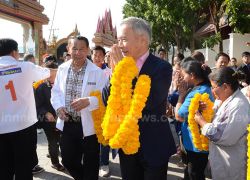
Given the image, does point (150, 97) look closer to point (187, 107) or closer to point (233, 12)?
point (187, 107)

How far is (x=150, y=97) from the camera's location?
251cm

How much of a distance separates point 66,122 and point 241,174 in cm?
190

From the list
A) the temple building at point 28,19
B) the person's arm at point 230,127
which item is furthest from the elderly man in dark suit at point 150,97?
the temple building at point 28,19

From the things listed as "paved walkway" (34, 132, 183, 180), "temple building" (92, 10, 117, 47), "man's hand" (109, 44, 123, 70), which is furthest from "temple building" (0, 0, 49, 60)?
"man's hand" (109, 44, 123, 70)

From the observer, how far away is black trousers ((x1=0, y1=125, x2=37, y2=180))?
11.4 ft

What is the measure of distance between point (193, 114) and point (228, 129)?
456 mm

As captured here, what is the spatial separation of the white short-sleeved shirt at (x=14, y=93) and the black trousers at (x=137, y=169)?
1.37 metres

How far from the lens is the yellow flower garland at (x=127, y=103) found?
245 centimetres

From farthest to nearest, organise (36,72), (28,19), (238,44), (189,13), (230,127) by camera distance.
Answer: (189,13) < (238,44) < (28,19) < (36,72) < (230,127)

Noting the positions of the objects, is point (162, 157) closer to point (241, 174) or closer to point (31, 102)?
point (241, 174)

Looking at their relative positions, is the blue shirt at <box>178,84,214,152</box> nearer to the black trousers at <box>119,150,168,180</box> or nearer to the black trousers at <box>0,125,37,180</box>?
the black trousers at <box>119,150,168,180</box>

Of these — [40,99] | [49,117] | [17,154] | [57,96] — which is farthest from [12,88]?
[40,99]

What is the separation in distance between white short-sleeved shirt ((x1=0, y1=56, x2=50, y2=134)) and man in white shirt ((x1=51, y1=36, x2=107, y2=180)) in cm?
35

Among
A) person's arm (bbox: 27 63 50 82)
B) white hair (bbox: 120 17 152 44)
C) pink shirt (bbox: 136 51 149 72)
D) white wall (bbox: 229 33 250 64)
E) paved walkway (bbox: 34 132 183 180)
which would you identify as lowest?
paved walkway (bbox: 34 132 183 180)
